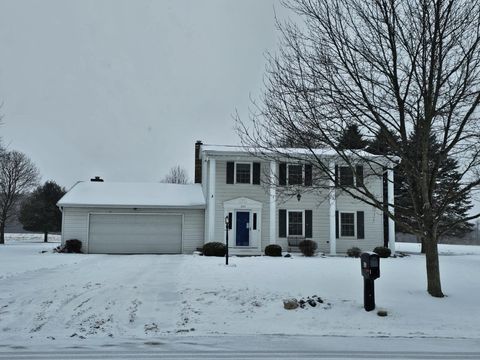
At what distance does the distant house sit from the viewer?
22516 mm

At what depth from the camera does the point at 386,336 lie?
703cm

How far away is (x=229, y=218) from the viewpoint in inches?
890

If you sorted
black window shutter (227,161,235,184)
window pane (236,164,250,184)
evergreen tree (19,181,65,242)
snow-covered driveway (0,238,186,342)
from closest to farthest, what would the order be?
snow-covered driveway (0,238,186,342)
black window shutter (227,161,235,184)
window pane (236,164,250,184)
evergreen tree (19,181,65,242)

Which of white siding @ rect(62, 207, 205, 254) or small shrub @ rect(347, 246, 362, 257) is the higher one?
white siding @ rect(62, 207, 205, 254)

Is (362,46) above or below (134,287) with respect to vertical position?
above

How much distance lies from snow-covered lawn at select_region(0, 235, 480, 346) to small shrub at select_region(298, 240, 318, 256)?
29.2ft

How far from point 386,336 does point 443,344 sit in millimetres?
843

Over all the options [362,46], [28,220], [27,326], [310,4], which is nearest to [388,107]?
[362,46]

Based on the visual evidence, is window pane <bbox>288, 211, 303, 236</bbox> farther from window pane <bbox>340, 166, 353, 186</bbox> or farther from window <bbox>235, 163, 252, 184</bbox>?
window pane <bbox>340, 166, 353, 186</bbox>

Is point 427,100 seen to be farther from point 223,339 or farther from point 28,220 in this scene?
point 28,220

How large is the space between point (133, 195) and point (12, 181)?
19651mm

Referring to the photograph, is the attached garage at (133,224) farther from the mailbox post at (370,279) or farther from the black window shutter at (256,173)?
the mailbox post at (370,279)

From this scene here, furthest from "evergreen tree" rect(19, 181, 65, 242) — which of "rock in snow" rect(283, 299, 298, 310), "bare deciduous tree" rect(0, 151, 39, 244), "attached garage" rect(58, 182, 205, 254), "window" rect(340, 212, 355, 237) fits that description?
"rock in snow" rect(283, 299, 298, 310)

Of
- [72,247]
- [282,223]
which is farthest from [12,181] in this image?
[282,223]
